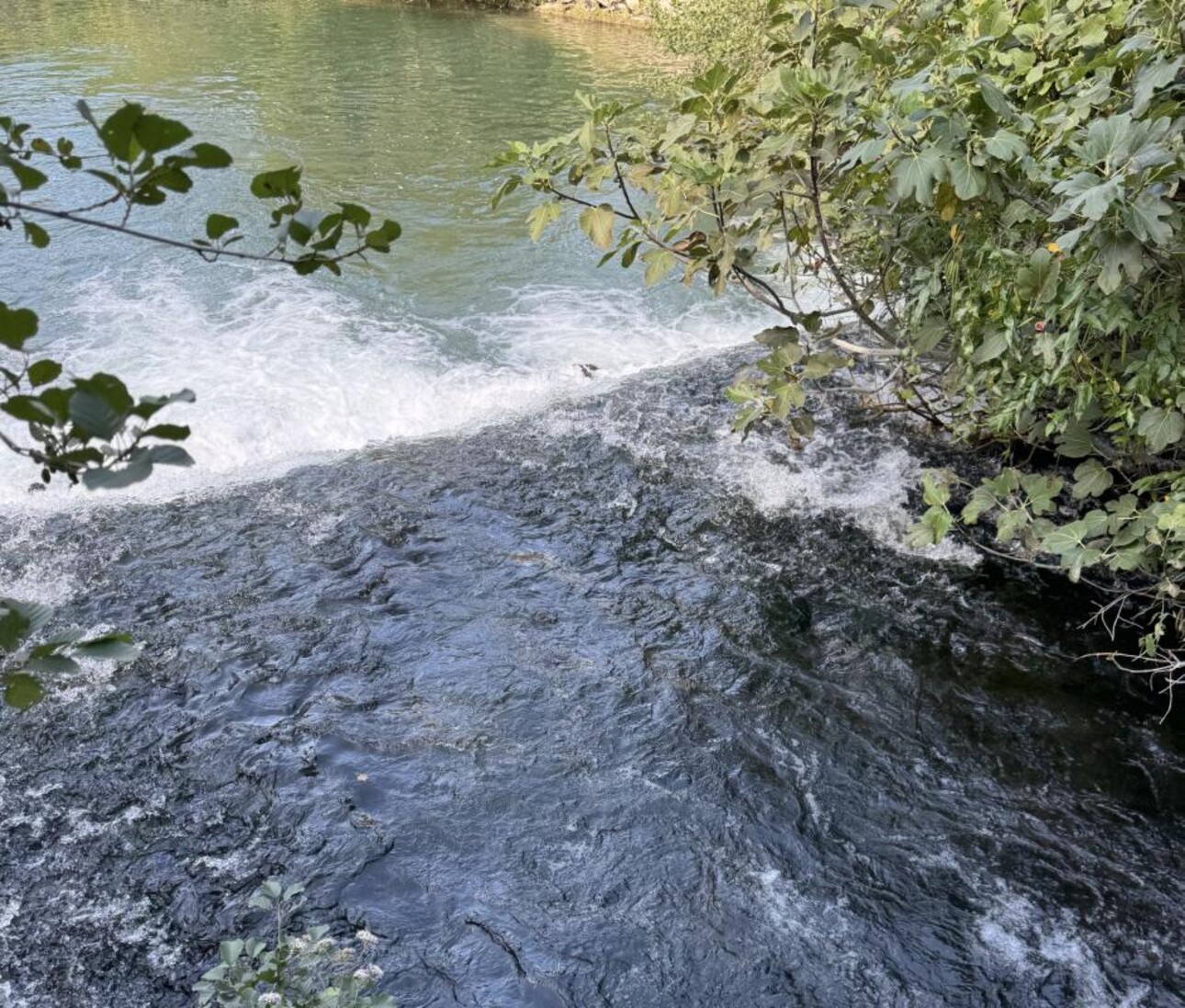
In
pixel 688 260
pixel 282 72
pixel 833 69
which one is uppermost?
pixel 833 69

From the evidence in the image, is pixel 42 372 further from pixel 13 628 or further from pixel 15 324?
pixel 13 628

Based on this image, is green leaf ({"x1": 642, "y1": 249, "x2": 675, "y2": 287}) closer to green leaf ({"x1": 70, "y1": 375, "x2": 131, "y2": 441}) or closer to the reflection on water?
the reflection on water

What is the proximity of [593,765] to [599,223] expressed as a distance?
7.25ft

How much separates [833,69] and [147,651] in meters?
3.82

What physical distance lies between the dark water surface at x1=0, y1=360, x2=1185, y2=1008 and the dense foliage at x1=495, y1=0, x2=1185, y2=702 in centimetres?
70

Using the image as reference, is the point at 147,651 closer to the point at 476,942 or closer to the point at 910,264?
the point at 476,942

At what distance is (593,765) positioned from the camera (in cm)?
422

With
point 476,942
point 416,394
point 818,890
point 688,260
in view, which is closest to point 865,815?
point 818,890

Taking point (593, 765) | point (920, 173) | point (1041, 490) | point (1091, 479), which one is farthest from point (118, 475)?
point (1091, 479)

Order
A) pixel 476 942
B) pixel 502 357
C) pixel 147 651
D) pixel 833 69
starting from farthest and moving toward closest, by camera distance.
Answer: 1. pixel 502 357
2. pixel 147 651
3. pixel 833 69
4. pixel 476 942

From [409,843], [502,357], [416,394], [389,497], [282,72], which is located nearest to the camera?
[409,843]

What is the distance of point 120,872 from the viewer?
3.68 m

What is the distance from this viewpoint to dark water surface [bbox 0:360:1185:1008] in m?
3.47

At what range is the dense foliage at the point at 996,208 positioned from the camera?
3590 millimetres
